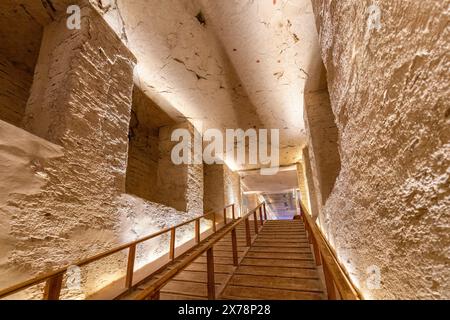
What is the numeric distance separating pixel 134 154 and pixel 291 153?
5777 millimetres

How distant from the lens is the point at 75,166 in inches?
97.8

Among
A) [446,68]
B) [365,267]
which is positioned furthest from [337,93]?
[365,267]

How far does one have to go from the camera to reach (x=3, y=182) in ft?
5.96

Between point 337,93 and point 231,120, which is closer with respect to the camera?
point 337,93

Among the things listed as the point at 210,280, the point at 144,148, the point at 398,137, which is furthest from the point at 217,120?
the point at 398,137

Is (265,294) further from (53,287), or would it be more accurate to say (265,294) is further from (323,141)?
(323,141)

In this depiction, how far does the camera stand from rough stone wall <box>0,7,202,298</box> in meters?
1.94

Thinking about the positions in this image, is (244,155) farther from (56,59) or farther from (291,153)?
(56,59)

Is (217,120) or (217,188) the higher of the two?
(217,120)

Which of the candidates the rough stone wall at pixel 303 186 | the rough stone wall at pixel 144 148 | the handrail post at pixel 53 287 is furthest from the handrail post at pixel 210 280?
the rough stone wall at pixel 303 186

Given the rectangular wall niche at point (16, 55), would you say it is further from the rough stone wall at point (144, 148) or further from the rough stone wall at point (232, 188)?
the rough stone wall at point (232, 188)

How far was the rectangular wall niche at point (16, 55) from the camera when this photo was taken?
295 centimetres

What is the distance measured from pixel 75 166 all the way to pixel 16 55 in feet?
9.08
